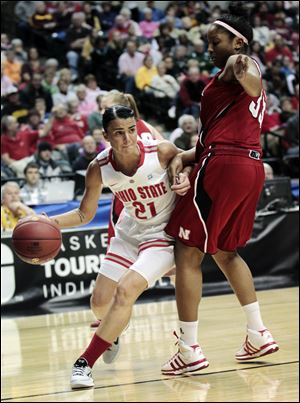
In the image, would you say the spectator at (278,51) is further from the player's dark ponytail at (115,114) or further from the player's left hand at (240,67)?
the player's left hand at (240,67)

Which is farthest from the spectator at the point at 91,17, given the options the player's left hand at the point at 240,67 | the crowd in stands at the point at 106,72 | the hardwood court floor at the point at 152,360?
the player's left hand at the point at 240,67

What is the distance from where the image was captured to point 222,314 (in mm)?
8430

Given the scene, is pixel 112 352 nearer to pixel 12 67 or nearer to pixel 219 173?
pixel 219 173

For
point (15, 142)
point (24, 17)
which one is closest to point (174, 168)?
point (15, 142)

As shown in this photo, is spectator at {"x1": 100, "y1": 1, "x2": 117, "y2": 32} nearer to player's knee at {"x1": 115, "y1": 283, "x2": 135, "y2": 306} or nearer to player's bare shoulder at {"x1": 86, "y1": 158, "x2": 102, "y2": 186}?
player's bare shoulder at {"x1": 86, "y1": 158, "x2": 102, "y2": 186}

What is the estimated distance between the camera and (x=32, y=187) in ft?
34.6

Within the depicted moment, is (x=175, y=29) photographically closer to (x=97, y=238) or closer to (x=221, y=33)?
(x=97, y=238)

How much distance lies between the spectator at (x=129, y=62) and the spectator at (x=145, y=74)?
0.12 metres

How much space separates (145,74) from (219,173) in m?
9.31

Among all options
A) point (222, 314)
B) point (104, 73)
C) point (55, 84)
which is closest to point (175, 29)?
point (104, 73)

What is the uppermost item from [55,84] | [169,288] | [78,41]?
[78,41]

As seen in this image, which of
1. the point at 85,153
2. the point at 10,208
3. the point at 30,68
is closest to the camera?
the point at 10,208

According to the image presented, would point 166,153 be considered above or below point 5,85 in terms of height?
below

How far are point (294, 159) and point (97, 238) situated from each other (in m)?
4.23
